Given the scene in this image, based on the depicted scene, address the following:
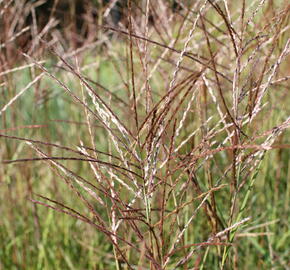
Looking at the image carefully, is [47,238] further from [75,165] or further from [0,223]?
[75,165]

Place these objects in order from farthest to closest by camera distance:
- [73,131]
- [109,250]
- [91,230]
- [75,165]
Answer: [73,131] → [75,165] → [109,250] → [91,230]

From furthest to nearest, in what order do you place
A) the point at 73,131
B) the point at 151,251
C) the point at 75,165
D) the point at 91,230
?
the point at 73,131
the point at 75,165
the point at 91,230
the point at 151,251

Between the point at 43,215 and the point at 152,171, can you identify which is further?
the point at 43,215

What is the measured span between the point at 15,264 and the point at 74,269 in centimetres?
18

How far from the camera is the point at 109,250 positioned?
208 cm

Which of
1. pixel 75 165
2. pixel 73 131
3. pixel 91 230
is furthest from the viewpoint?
pixel 73 131

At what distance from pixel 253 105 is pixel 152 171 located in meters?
0.23

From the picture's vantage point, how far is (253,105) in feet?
3.19

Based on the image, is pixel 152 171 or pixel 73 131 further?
pixel 73 131

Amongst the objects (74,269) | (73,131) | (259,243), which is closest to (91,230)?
(74,269)

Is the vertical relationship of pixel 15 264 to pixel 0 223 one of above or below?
below

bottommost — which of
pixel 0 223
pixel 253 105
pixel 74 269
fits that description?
pixel 74 269

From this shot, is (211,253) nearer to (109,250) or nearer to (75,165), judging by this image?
(109,250)

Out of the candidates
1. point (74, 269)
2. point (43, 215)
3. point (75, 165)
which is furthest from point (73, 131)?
point (74, 269)
